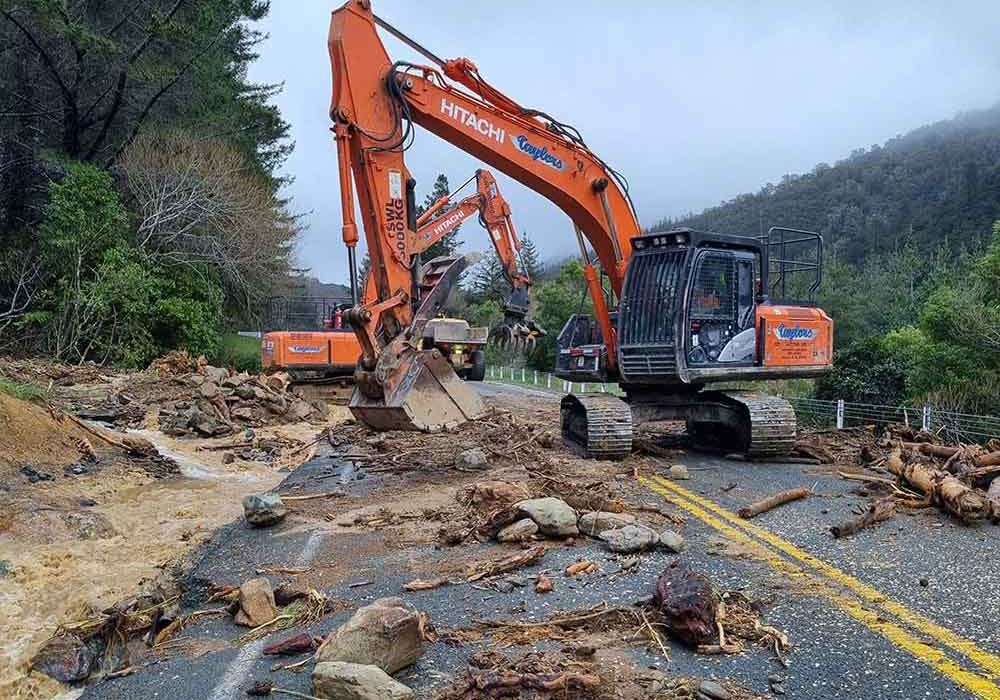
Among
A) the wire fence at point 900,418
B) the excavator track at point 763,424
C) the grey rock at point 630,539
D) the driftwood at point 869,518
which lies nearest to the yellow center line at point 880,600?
the driftwood at point 869,518

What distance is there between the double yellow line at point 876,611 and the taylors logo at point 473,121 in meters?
5.31

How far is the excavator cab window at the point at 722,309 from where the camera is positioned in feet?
31.4

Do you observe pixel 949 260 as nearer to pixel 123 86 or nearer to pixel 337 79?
pixel 123 86

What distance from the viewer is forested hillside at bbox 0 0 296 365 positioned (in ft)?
71.5

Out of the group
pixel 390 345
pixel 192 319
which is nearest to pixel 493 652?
pixel 390 345

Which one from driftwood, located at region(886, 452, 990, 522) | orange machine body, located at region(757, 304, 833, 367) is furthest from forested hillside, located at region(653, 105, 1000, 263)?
driftwood, located at region(886, 452, 990, 522)

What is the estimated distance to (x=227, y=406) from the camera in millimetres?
15898

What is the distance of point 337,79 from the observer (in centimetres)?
840

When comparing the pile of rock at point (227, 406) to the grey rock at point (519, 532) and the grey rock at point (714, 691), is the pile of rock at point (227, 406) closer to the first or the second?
the grey rock at point (519, 532)

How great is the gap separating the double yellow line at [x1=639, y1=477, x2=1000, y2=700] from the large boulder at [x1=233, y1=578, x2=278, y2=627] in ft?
10.6

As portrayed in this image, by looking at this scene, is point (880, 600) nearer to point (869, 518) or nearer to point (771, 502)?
point (869, 518)

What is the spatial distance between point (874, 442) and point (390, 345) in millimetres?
6906

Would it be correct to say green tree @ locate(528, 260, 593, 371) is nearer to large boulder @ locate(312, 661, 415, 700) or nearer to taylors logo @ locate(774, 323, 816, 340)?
taylors logo @ locate(774, 323, 816, 340)

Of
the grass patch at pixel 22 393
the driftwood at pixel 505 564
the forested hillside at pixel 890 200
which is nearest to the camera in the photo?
the driftwood at pixel 505 564
